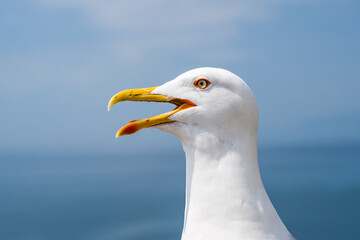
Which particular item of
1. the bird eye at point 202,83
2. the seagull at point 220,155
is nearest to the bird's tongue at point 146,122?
the seagull at point 220,155

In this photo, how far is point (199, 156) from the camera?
9.67ft

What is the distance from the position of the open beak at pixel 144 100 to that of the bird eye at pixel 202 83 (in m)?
0.14

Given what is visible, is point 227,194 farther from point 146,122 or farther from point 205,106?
point 146,122

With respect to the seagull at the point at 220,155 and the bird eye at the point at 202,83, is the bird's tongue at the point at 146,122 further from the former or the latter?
the bird eye at the point at 202,83

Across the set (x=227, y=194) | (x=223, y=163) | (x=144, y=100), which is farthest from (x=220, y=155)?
(x=144, y=100)

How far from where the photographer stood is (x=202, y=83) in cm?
302

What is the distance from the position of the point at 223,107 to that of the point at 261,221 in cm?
88

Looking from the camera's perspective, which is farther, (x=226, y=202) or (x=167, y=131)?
(x=167, y=131)

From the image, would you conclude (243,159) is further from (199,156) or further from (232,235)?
(232,235)

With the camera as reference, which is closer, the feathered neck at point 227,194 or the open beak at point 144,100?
the feathered neck at point 227,194


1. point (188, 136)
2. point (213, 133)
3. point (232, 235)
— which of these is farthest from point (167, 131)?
point (232, 235)

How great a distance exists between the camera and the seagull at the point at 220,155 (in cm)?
283

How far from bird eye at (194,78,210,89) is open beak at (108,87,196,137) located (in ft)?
0.47

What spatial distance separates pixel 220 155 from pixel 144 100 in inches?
31.0
